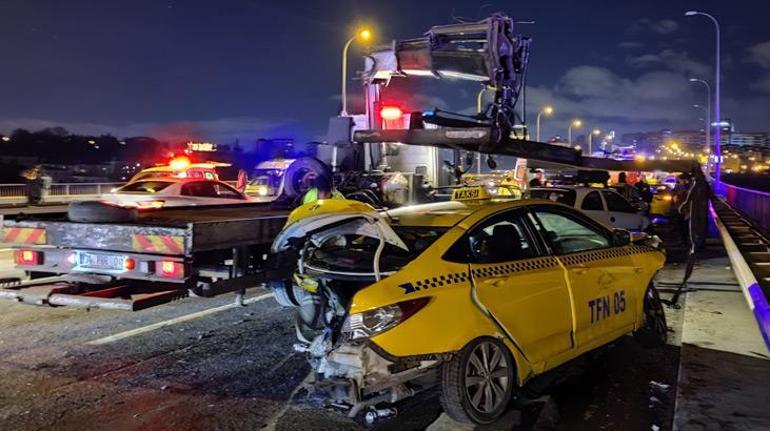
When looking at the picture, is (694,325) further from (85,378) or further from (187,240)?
(85,378)

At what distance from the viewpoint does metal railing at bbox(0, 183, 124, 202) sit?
2944cm

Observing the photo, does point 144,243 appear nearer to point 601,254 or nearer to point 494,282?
point 494,282

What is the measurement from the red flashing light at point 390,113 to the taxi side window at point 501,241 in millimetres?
6510

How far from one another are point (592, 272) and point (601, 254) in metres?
0.34

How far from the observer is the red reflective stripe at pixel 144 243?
19.3 ft

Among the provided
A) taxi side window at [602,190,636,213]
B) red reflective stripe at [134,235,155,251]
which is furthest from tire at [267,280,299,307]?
taxi side window at [602,190,636,213]

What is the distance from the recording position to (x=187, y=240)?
573 centimetres

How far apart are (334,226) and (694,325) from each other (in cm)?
473

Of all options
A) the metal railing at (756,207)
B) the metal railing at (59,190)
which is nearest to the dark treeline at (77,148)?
the metal railing at (59,190)

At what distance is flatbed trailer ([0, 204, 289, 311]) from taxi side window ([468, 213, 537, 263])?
90.3 inches

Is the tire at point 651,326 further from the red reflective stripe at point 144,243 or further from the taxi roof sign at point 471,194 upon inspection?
the red reflective stripe at point 144,243

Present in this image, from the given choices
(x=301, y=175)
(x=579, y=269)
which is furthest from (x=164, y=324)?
(x=579, y=269)

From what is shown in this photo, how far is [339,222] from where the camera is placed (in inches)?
188

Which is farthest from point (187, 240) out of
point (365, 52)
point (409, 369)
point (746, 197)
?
point (746, 197)
